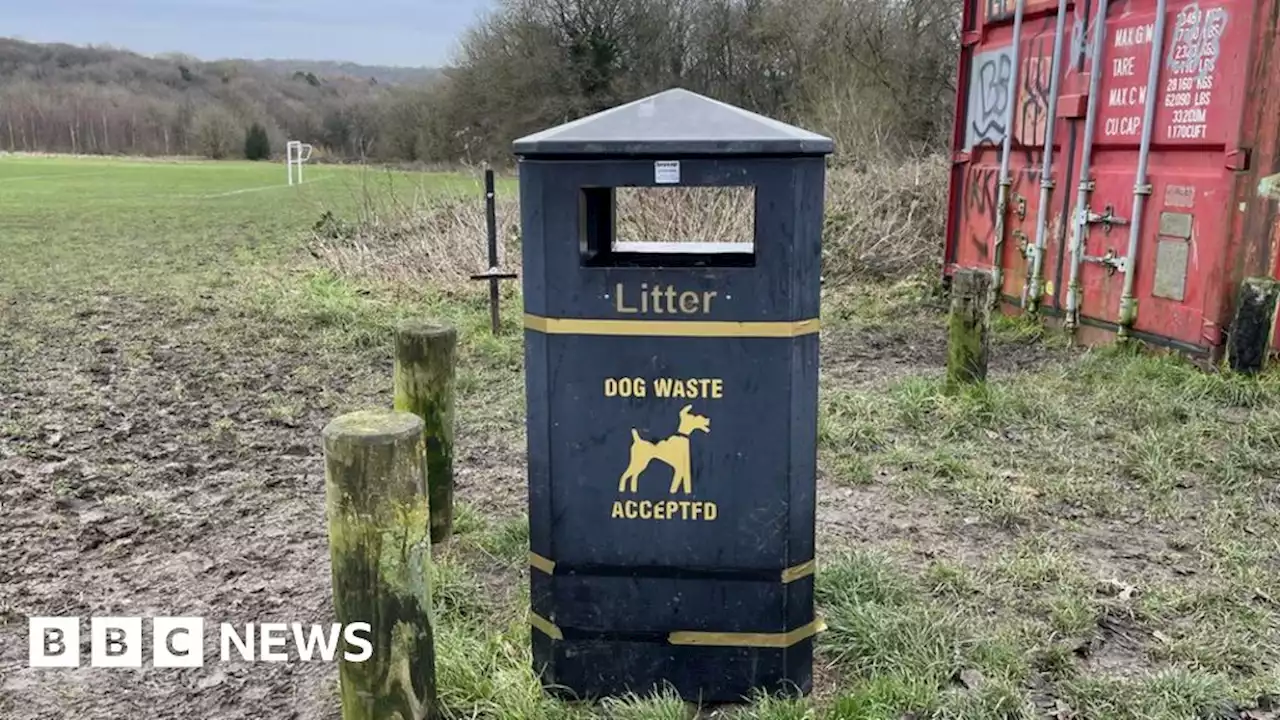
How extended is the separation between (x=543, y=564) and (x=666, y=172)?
1.11 metres

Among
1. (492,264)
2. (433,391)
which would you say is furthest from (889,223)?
(433,391)

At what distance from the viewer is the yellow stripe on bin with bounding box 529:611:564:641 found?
108 inches

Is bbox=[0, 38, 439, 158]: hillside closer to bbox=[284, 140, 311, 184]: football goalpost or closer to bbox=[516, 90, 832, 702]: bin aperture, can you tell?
bbox=[284, 140, 311, 184]: football goalpost

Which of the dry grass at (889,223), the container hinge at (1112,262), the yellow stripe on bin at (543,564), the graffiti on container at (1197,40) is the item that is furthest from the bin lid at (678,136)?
the dry grass at (889,223)

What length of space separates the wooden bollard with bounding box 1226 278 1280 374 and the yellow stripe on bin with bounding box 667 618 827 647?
4342 millimetres

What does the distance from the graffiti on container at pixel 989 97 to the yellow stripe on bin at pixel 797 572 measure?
20.4ft

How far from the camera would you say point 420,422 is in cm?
247

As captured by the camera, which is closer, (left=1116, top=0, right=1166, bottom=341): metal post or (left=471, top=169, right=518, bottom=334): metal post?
(left=1116, top=0, right=1166, bottom=341): metal post

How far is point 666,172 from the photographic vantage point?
2449mm

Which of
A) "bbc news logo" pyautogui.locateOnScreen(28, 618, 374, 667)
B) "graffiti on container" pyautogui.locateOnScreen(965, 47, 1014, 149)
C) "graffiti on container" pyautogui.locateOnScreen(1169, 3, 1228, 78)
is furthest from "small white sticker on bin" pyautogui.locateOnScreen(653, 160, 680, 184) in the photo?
"graffiti on container" pyautogui.locateOnScreen(965, 47, 1014, 149)

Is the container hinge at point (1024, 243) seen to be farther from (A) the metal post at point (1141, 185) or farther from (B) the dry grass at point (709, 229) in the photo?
(B) the dry grass at point (709, 229)

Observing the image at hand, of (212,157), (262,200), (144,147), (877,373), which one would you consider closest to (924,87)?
(262,200)

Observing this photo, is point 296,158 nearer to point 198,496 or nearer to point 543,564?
point 198,496

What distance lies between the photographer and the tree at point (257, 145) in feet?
229
